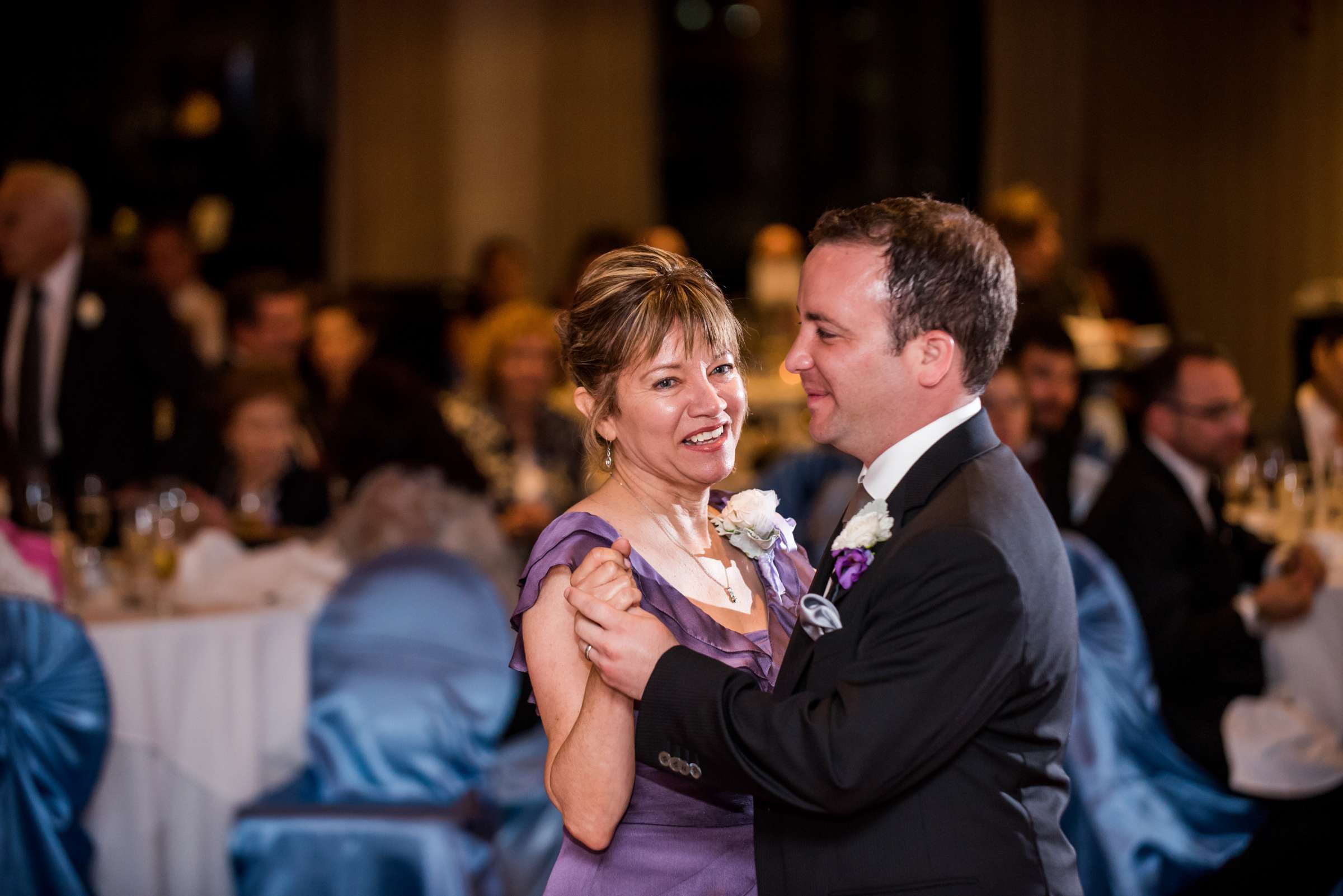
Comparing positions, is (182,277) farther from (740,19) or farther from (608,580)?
(608,580)

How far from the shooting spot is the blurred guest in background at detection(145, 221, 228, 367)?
290 inches

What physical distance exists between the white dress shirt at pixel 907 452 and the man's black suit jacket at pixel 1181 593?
210 cm

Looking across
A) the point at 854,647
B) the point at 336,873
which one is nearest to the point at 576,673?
the point at 854,647

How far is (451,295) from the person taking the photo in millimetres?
9047

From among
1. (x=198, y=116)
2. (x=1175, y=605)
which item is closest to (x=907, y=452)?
(x=1175, y=605)

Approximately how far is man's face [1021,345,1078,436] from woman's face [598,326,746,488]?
2.87m

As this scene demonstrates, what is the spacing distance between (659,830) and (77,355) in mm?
3855

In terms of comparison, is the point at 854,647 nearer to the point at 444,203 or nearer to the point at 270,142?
the point at 444,203

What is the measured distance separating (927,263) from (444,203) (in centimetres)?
892

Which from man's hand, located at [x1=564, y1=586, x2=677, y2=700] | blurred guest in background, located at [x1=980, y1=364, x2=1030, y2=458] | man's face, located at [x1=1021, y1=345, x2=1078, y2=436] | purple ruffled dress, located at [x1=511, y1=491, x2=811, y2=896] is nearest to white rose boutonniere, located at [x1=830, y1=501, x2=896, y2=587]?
man's hand, located at [x1=564, y1=586, x2=677, y2=700]

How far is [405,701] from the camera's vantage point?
3.29 metres

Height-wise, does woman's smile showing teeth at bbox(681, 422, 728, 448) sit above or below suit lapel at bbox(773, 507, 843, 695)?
above

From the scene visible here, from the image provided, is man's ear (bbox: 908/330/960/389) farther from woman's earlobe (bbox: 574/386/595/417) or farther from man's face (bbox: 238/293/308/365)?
man's face (bbox: 238/293/308/365)

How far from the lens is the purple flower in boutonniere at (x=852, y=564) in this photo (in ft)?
5.28
